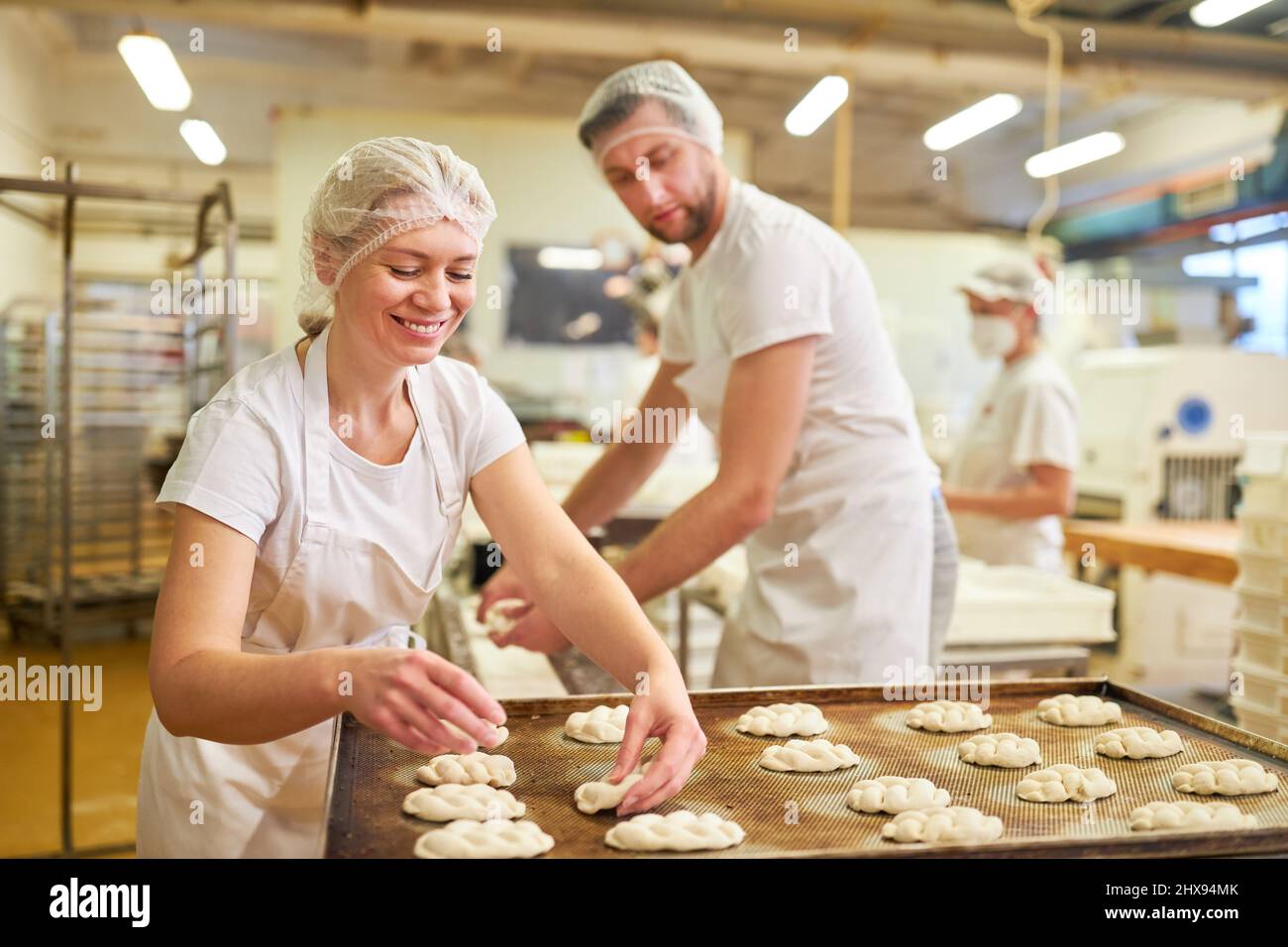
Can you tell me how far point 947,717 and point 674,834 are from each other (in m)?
0.56

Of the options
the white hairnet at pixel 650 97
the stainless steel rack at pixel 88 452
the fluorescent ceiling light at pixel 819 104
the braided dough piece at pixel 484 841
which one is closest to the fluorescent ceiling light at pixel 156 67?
the stainless steel rack at pixel 88 452

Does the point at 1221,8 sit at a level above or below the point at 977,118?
above

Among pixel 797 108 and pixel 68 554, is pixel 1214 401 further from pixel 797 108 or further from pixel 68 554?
pixel 68 554

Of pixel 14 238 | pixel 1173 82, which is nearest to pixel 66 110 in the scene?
pixel 14 238

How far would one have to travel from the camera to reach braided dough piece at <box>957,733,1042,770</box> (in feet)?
4.47

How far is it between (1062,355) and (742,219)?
6.15 meters

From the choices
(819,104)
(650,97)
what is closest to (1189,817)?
(650,97)

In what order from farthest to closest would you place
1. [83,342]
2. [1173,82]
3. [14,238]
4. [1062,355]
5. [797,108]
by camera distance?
[1062,355]
[83,342]
[1173,82]
[14,238]
[797,108]

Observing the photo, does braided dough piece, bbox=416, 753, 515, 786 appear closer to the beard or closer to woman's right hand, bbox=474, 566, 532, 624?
woman's right hand, bbox=474, 566, 532, 624

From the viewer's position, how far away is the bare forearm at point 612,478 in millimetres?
2123

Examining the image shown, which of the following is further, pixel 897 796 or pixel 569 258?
pixel 569 258

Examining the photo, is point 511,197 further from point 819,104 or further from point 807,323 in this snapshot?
point 807,323

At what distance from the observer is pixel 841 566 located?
1.94 metres
